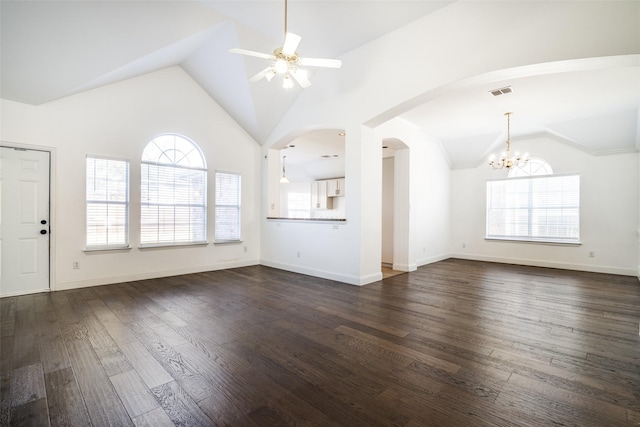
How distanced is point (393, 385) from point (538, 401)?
0.90m

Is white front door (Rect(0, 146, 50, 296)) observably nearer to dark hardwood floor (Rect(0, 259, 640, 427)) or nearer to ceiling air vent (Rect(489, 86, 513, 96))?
dark hardwood floor (Rect(0, 259, 640, 427))

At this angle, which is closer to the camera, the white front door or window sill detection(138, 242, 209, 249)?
the white front door

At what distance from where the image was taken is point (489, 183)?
301 inches

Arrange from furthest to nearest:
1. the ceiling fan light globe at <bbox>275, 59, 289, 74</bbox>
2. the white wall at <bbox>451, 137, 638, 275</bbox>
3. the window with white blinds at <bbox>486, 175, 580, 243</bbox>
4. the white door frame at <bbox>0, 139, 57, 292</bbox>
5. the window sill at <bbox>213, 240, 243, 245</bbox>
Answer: the window with white blinds at <bbox>486, 175, 580, 243</bbox> → the window sill at <bbox>213, 240, 243, 245</bbox> → the white wall at <bbox>451, 137, 638, 275</bbox> → the white door frame at <bbox>0, 139, 57, 292</bbox> → the ceiling fan light globe at <bbox>275, 59, 289, 74</bbox>

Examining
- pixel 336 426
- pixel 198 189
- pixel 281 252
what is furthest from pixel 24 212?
pixel 336 426

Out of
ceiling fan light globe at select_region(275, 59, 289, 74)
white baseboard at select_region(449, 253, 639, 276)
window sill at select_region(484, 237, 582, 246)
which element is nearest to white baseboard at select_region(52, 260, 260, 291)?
ceiling fan light globe at select_region(275, 59, 289, 74)

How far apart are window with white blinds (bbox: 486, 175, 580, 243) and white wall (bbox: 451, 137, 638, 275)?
0.66 ft

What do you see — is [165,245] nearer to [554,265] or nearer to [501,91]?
[501,91]

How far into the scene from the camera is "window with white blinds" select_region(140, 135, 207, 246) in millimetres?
5121

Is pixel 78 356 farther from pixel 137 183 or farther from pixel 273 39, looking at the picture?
pixel 273 39

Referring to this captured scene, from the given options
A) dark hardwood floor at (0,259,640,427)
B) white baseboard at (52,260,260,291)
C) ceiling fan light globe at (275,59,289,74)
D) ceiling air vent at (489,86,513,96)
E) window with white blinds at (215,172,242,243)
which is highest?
ceiling air vent at (489,86,513,96)

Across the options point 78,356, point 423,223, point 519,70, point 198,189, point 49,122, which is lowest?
point 78,356

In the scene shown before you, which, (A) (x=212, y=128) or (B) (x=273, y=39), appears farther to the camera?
(A) (x=212, y=128)

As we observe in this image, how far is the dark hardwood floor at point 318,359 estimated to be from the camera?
167cm
